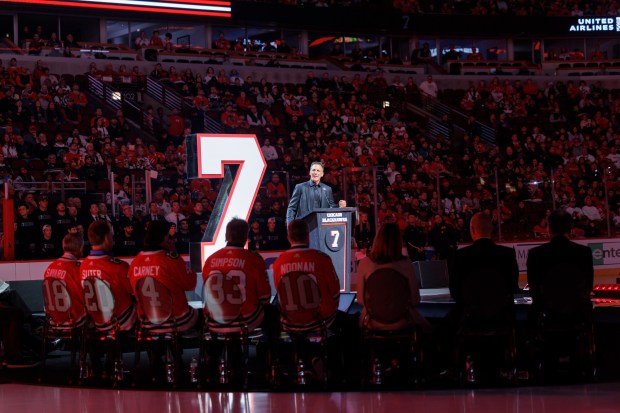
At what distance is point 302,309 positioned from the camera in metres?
7.35

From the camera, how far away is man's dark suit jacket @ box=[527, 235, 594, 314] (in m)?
7.16

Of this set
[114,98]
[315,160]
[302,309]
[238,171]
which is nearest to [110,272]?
[302,309]

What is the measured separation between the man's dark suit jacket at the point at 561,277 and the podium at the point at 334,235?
2971mm

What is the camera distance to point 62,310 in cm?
802

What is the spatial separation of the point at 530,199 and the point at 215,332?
12944 millimetres

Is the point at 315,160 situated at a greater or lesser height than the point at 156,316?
greater

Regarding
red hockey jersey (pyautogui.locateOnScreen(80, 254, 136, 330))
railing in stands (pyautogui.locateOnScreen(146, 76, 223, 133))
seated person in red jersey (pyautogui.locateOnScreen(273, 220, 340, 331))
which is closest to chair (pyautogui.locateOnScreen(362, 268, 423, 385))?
seated person in red jersey (pyautogui.locateOnScreen(273, 220, 340, 331))

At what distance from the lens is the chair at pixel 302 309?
24.1ft

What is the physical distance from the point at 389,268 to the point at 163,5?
21423mm

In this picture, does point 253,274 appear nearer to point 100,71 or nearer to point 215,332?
point 215,332

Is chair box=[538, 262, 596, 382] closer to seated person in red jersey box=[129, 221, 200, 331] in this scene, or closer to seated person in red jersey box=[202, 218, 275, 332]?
seated person in red jersey box=[202, 218, 275, 332]

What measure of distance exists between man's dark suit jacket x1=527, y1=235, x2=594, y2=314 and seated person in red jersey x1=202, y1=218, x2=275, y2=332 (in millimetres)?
2266

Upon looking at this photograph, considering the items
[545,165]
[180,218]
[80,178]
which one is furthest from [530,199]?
[80,178]

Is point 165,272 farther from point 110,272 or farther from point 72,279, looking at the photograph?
point 72,279
